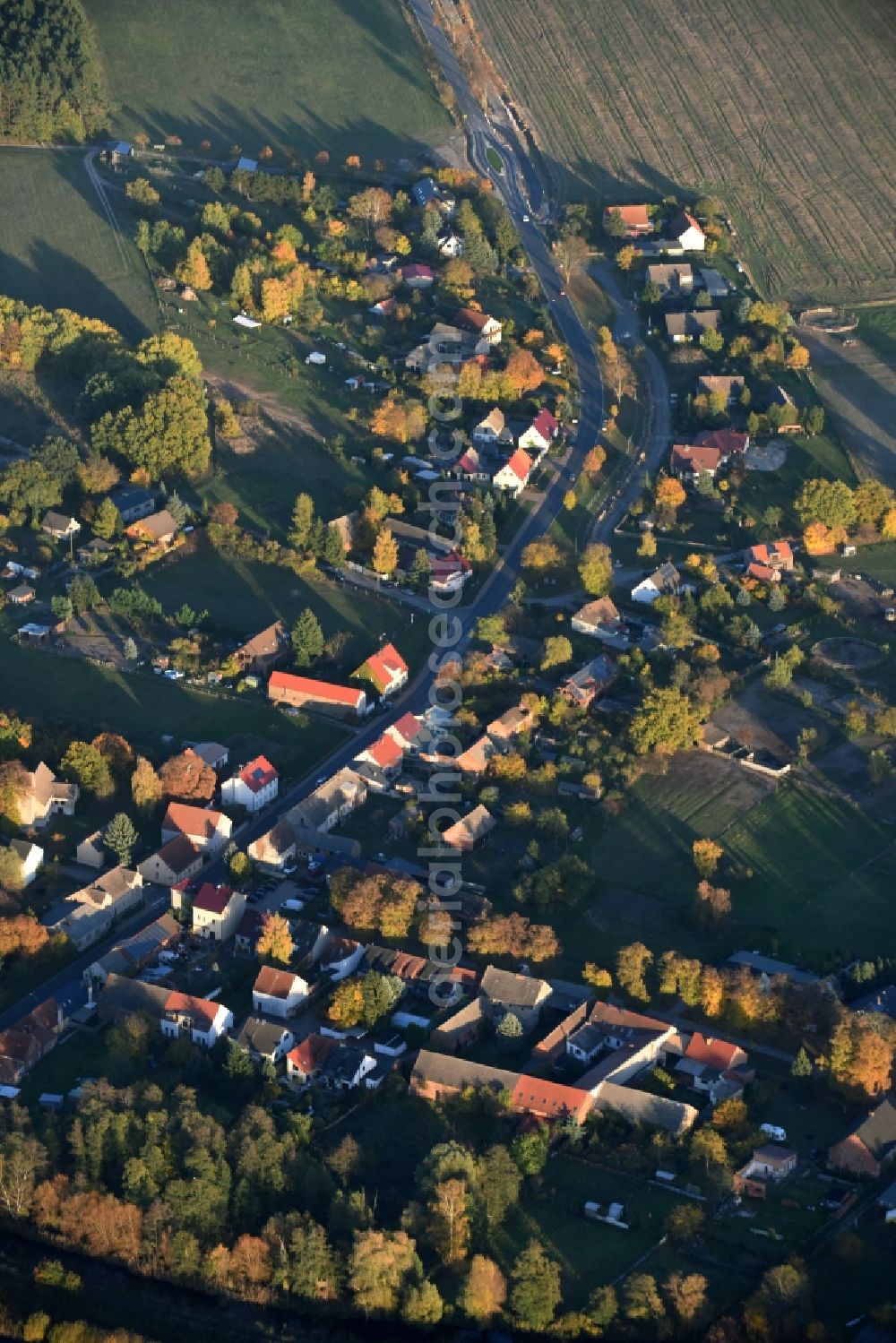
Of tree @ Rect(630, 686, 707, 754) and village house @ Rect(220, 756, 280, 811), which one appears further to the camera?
tree @ Rect(630, 686, 707, 754)

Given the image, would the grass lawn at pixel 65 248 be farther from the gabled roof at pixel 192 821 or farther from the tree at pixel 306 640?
the gabled roof at pixel 192 821

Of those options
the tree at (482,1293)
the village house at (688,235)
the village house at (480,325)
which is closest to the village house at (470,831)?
the tree at (482,1293)

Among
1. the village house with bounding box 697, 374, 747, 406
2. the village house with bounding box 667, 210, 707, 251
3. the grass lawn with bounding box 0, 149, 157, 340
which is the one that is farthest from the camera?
the village house with bounding box 667, 210, 707, 251

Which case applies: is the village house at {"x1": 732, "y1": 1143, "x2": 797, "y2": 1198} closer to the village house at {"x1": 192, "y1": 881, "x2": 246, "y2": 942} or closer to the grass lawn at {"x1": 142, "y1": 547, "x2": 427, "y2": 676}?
the village house at {"x1": 192, "y1": 881, "x2": 246, "y2": 942}

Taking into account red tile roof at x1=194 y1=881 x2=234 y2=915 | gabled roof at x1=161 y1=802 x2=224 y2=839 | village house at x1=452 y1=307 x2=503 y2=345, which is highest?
red tile roof at x1=194 y1=881 x2=234 y2=915

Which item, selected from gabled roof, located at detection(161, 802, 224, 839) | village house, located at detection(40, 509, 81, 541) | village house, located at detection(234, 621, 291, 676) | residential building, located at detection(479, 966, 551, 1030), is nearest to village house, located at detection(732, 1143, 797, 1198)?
residential building, located at detection(479, 966, 551, 1030)

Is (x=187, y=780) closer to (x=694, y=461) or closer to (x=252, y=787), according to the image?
(x=252, y=787)
